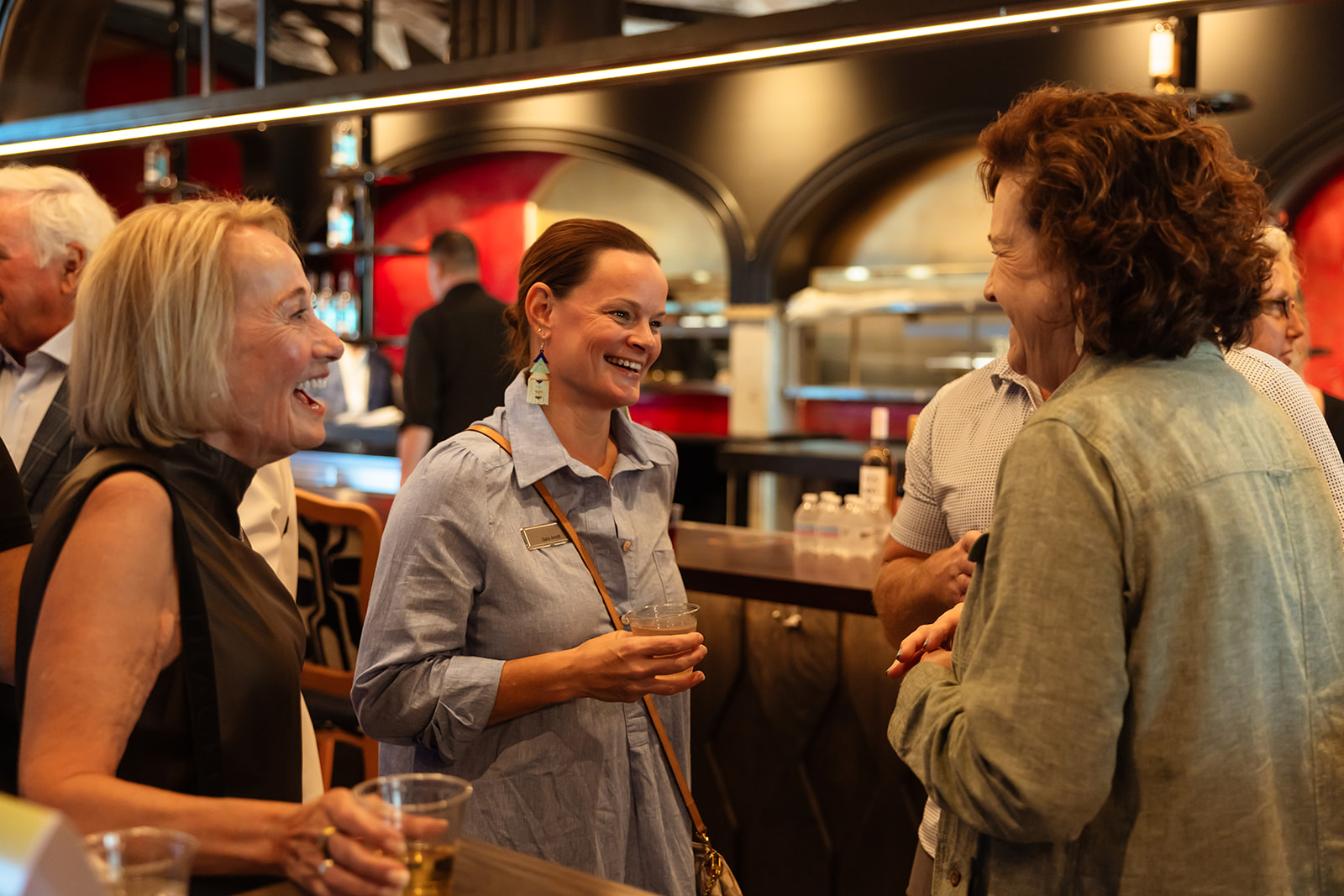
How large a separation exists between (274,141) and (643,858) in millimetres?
9998

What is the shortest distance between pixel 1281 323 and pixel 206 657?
2475 mm

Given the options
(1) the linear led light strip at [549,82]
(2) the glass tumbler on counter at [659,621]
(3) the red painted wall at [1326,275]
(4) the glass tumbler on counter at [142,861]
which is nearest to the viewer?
(4) the glass tumbler on counter at [142,861]

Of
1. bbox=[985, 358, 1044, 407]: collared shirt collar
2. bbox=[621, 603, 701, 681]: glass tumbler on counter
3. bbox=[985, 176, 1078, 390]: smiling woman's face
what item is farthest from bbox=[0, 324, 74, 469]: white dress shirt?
bbox=[985, 176, 1078, 390]: smiling woman's face

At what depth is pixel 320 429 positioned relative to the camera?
64.6 inches

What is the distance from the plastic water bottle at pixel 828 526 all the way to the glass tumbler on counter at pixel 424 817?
2.41m

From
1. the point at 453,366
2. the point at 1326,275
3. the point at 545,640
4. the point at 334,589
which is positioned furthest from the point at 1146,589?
the point at 1326,275

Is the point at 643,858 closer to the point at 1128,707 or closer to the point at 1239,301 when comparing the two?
the point at 1128,707

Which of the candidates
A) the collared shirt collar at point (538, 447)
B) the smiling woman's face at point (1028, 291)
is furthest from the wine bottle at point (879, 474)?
the smiling woman's face at point (1028, 291)

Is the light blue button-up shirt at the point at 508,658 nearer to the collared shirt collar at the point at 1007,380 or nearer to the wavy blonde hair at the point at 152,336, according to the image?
the wavy blonde hair at the point at 152,336

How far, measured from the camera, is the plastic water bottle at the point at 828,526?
3.43 m

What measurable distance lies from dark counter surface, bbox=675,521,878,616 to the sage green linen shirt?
61.8 inches

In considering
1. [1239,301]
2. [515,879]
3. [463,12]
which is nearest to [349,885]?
[515,879]

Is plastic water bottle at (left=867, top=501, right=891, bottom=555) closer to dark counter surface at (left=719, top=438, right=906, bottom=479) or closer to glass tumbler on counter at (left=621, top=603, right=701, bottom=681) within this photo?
glass tumbler on counter at (left=621, top=603, right=701, bottom=681)

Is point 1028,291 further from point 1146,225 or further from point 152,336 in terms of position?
point 152,336
